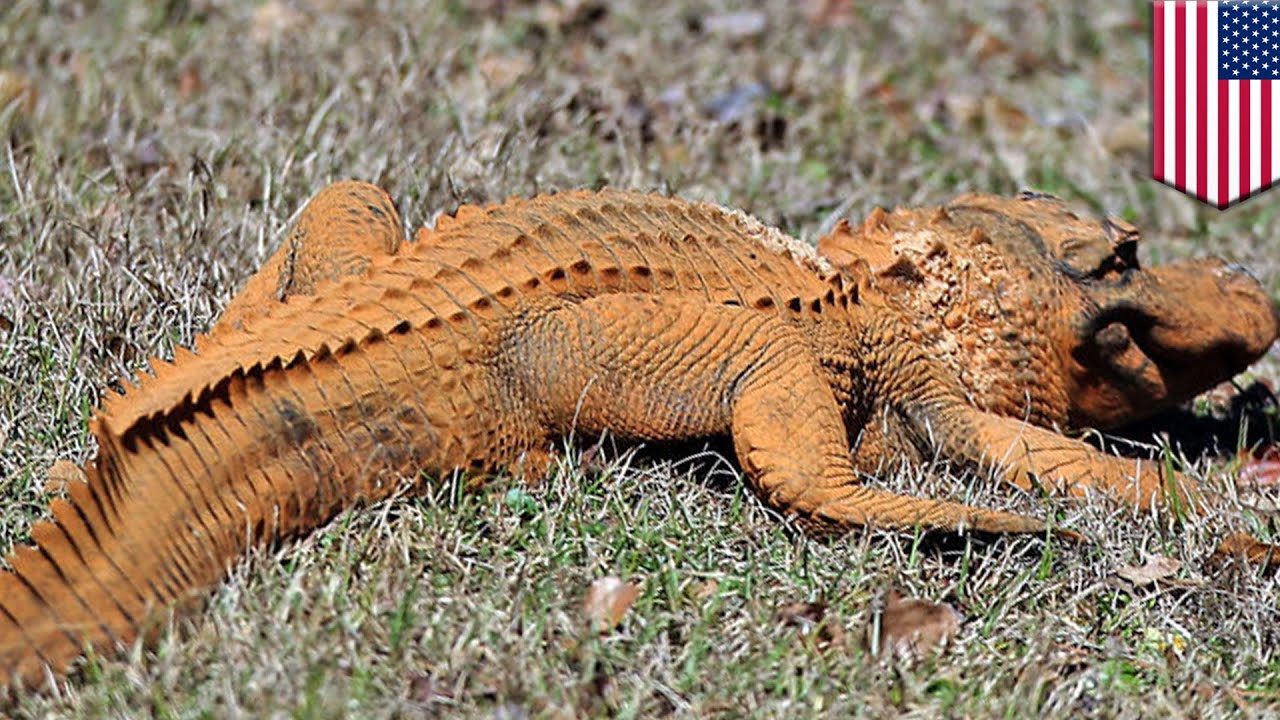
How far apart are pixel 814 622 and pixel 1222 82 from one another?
3.01 metres

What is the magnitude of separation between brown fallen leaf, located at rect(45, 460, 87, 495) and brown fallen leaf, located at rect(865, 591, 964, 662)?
170cm

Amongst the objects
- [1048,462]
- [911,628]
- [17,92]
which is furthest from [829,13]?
[911,628]

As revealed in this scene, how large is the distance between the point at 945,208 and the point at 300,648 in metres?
2.21

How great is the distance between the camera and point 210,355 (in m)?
3.14

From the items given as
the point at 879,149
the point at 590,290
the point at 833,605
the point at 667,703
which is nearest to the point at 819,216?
the point at 879,149

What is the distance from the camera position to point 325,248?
146 inches

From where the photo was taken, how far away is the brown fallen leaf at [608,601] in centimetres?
303

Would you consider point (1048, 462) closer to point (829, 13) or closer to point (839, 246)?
point (839, 246)

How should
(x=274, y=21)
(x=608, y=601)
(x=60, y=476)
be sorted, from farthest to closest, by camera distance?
(x=274, y=21) → (x=60, y=476) → (x=608, y=601)

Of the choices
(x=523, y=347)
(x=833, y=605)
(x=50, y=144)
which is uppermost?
(x=50, y=144)

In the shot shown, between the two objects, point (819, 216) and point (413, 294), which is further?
point (819, 216)

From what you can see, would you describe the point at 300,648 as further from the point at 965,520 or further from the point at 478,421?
the point at 965,520

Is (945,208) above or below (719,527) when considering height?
above

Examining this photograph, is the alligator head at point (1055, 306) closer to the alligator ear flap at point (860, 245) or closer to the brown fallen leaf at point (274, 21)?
the alligator ear flap at point (860, 245)
